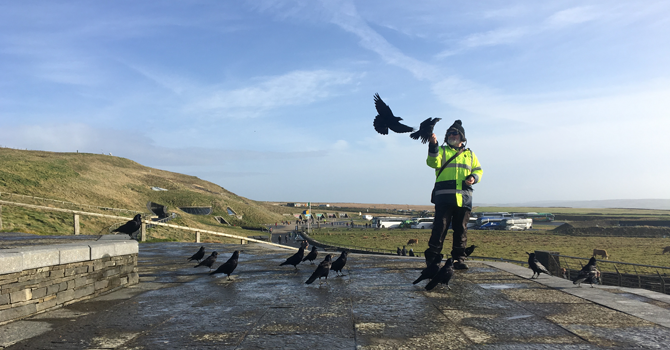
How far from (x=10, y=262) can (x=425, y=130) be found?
6.97 metres

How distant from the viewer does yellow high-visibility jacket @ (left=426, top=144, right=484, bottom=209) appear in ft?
27.7

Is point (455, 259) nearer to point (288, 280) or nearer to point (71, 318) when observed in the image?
point (288, 280)

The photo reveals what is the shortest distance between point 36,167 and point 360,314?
6358cm

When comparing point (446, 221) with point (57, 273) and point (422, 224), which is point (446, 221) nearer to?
point (57, 273)

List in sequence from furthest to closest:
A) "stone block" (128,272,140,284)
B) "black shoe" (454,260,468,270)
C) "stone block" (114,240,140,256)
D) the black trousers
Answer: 1. "black shoe" (454,260,468,270)
2. the black trousers
3. "stone block" (128,272,140,284)
4. "stone block" (114,240,140,256)

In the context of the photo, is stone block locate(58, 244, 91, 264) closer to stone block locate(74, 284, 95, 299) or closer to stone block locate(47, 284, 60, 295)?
stone block locate(47, 284, 60, 295)

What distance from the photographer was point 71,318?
5379 millimetres

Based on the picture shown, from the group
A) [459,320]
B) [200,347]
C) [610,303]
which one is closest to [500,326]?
[459,320]

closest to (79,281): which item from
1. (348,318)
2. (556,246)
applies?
(348,318)

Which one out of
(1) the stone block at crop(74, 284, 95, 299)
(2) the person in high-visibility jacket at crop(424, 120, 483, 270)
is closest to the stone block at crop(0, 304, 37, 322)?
(1) the stone block at crop(74, 284, 95, 299)

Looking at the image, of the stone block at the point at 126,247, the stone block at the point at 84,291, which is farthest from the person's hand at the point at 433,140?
the stone block at the point at 84,291

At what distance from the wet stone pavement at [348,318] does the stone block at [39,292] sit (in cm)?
28

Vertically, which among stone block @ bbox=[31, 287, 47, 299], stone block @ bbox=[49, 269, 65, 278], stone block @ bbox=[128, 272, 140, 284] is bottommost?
stone block @ bbox=[128, 272, 140, 284]

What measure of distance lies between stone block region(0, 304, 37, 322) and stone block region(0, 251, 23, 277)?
0.49 metres
